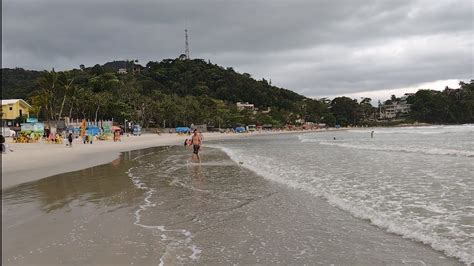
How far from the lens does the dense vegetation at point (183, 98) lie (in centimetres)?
6938

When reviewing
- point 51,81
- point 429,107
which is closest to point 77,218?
point 51,81

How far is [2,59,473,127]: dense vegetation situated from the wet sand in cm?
4906

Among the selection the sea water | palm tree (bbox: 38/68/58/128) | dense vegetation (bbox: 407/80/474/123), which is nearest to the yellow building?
palm tree (bbox: 38/68/58/128)

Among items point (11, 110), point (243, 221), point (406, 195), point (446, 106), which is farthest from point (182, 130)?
point (446, 106)

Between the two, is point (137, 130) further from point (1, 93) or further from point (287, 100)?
point (287, 100)

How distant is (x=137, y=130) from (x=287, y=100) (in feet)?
324

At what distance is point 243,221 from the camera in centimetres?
760

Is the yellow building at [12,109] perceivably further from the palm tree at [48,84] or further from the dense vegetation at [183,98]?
the palm tree at [48,84]

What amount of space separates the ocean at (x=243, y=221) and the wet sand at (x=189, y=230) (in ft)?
0.05

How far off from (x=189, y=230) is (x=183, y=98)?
97.2 m

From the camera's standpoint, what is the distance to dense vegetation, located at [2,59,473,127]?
69375 mm

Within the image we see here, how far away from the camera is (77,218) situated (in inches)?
310

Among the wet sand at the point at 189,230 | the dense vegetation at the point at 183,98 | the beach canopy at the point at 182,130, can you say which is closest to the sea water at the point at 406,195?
the wet sand at the point at 189,230

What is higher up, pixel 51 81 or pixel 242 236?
pixel 51 81
